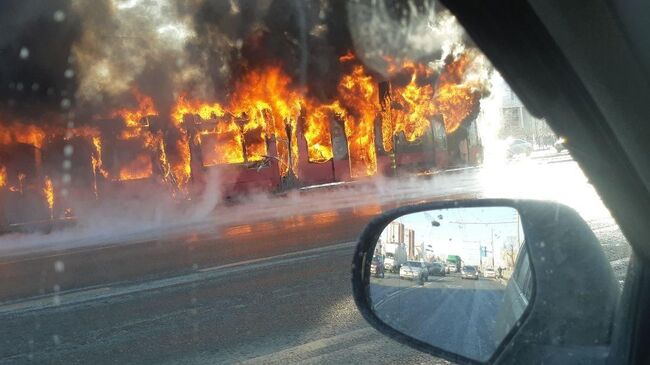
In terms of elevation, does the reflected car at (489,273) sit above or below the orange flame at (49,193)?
below

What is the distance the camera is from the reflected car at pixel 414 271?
1.64m

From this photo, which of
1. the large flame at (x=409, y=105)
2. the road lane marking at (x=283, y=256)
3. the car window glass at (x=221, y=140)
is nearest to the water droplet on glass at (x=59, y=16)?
the car window glass at (x=221, y=140)

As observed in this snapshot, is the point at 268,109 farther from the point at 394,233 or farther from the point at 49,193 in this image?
the point at 394,233

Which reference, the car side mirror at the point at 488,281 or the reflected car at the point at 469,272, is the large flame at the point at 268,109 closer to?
the car side mirror at the point at 488,281

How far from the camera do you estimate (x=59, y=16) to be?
17609mm

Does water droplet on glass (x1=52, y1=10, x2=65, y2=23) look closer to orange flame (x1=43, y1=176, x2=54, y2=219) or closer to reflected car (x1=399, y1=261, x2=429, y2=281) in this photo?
orange flame (x1=43, y1=176, x2=54, y2=219)

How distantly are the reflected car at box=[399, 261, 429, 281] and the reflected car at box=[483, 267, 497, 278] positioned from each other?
0.63 ft

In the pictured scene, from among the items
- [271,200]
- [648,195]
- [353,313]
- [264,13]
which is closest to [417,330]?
[648,195]

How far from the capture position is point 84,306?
525cm

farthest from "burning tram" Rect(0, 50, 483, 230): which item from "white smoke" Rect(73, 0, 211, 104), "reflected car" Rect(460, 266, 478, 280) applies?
"reflected car" Rect(460, 266, 478, 280)

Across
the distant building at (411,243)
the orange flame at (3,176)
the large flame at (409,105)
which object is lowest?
the distant building at (411,243)

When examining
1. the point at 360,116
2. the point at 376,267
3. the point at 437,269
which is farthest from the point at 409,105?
the point at 437,269

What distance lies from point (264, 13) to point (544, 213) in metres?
18.6

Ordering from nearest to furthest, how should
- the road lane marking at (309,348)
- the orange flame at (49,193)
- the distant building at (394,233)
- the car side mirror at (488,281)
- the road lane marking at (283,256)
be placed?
the car side mirror at (488,281), the distant building at (394,233), the road lane marking at (309,348), the road lane marking at (283,256), the orange flame at (49,193)
